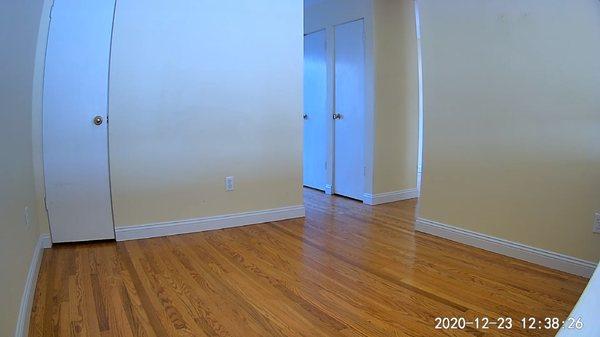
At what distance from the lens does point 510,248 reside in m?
2.58

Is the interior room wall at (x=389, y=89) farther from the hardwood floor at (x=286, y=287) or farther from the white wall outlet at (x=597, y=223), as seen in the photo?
the white wall outlet at (x=597, y=223)

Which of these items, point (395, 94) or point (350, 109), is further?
point (350, 109)

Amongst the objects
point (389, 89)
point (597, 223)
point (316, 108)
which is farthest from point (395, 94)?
point (597, 223)

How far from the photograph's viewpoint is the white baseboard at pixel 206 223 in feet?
9.70

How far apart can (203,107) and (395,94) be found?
7.26 ft

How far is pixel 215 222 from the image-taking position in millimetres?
3229

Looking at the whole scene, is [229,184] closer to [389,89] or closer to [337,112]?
[337,112]

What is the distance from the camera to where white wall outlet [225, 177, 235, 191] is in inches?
128

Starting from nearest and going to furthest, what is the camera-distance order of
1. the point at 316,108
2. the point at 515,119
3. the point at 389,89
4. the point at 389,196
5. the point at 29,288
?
the point at 29,288, the point at 515,119, the point at 389,89, the point at 389,196, the point at 316,108

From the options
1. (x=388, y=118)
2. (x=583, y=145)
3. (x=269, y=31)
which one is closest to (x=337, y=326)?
(x=583, y=145)

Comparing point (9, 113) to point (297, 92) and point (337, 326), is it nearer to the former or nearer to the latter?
point (337, 326)

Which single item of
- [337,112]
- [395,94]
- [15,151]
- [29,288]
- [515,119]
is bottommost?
[29,288]

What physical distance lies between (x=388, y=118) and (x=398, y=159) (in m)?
0.51

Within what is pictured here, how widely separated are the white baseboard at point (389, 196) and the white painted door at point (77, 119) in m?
2.63
